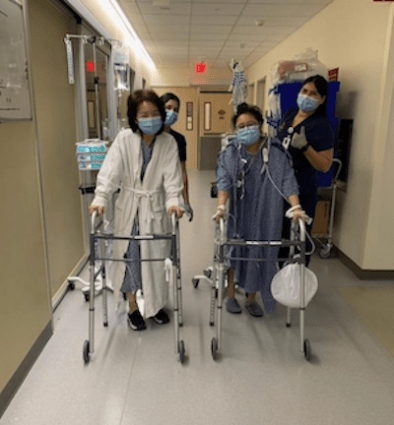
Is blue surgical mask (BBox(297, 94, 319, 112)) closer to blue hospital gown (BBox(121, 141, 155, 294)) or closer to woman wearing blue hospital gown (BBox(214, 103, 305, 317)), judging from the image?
woman wearing blue hospital gown (BBox(214, 103, 305, 317))

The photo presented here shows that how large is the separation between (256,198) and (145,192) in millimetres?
724

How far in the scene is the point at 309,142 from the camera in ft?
8.43

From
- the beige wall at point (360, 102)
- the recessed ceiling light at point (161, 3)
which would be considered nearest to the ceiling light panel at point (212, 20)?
the recessed ceiling light at point (161, 3)

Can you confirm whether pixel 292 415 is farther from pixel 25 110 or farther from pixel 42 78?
pixel 42 78

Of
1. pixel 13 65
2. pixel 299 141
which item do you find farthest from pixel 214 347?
pixel 13 65

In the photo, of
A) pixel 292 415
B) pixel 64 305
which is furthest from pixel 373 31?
pixel 64 305

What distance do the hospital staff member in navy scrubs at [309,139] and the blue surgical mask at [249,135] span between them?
1.21ft

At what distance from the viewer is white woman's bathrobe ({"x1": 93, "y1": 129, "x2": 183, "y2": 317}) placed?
7.39 feet

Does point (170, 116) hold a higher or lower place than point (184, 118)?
lower

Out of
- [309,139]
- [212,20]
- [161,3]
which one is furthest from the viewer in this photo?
[212,20]

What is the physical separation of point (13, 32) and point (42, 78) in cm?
87

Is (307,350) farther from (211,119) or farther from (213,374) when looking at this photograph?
(211,119)

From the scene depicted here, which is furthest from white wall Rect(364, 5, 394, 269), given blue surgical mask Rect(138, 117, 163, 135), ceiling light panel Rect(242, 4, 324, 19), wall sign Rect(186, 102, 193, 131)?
wall sign Rect(186, 102, 193, 131)

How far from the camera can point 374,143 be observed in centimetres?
312
